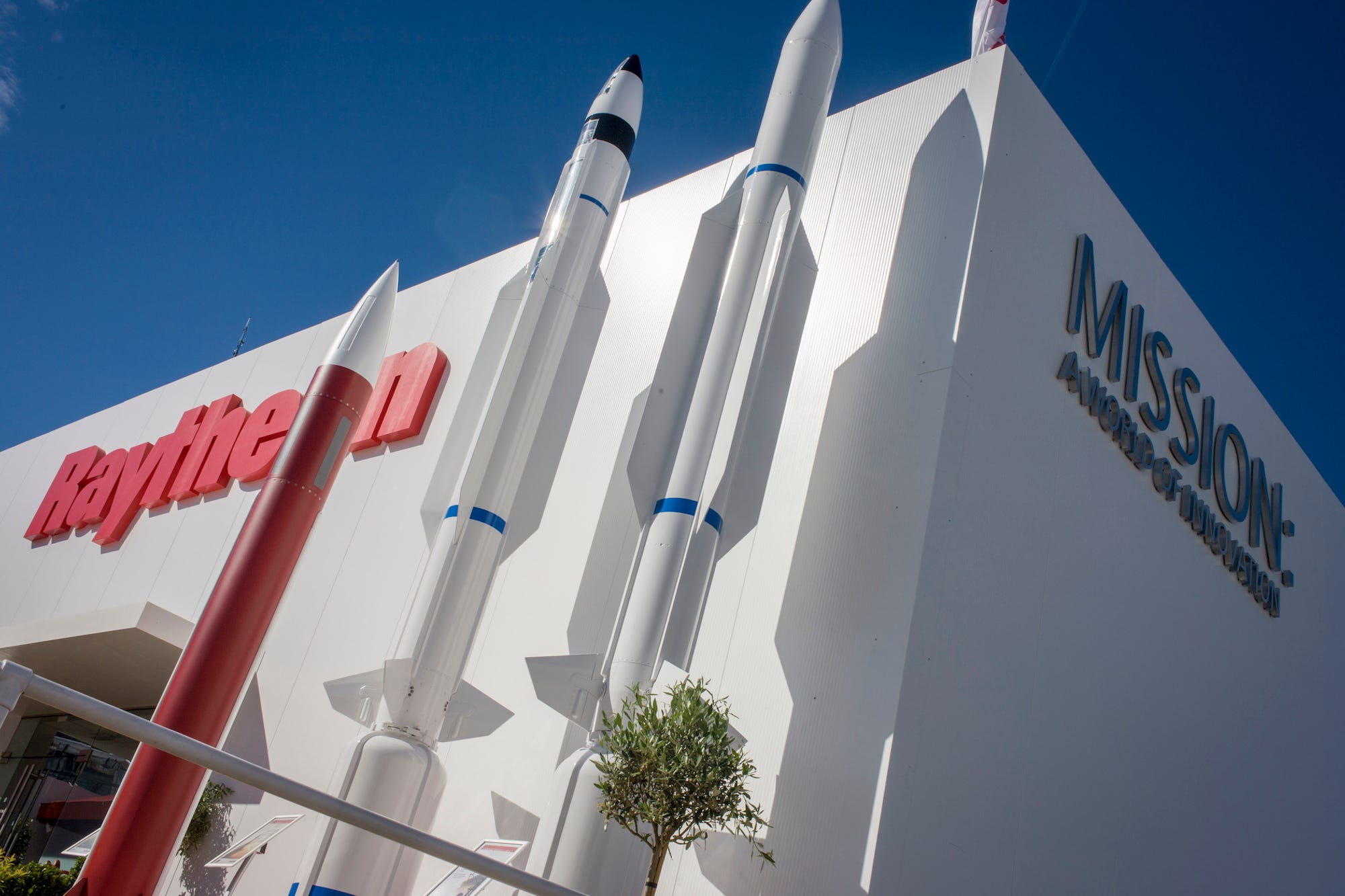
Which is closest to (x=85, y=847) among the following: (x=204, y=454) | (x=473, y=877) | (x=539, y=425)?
(x=473, y=877)

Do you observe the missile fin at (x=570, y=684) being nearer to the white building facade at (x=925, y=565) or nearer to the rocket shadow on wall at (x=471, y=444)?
the white building facade at (x=925, y=565)

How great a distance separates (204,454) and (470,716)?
9415 mm

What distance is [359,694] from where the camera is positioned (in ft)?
23.4

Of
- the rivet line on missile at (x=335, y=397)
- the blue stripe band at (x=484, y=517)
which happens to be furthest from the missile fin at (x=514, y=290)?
the blue stripe band at (x=484, y=517)

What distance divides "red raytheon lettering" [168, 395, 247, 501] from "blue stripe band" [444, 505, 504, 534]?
24.7 feet

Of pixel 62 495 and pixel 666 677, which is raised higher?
pixel 62 495

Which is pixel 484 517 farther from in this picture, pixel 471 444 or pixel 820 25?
pixel 820 25

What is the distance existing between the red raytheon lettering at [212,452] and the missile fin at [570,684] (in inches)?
357

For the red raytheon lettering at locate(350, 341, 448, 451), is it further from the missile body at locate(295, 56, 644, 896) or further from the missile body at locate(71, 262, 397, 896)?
the missile body at locate(295, 56, 644, 896)

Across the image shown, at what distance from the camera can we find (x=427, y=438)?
11164 millimetres

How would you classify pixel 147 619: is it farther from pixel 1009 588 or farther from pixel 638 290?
pixel 1009 588

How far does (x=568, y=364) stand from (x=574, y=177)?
6.00 ft

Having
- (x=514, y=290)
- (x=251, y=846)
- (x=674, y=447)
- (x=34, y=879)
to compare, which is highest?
(x=514, y=290)

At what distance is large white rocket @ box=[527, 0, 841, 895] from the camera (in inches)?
226
